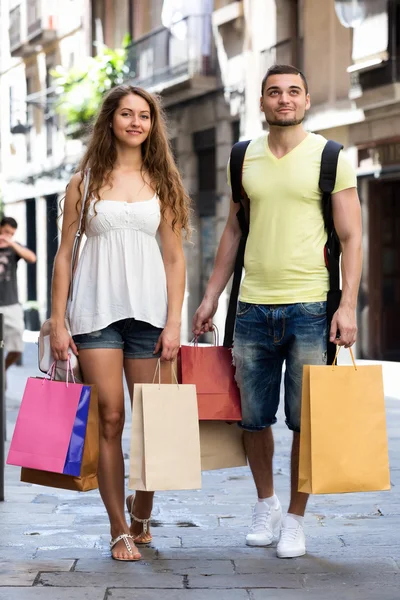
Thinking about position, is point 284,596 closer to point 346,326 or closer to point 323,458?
point 323,458

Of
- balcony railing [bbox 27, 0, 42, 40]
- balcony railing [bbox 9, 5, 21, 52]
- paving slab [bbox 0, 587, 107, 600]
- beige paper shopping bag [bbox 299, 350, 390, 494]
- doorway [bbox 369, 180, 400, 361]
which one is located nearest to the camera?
paving slab [bbox 0, 587, 107, 600]

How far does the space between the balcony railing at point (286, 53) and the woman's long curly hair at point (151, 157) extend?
14.8 m

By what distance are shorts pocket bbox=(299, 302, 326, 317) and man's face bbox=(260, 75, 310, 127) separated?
0.73m

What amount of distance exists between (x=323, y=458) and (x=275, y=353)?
0.56 meters

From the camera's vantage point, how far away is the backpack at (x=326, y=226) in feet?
16.3

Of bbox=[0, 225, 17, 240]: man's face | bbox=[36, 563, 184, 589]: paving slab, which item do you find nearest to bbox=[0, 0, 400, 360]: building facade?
bbox=[0, 225, 17, 240]: man's face

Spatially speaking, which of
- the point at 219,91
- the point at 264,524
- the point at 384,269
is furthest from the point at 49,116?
the point at 264,524

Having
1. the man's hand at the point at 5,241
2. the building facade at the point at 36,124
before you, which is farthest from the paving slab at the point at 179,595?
the building facade at the point at 36,124

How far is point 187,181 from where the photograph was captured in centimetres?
2397

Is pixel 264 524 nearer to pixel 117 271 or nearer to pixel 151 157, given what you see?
pixel 117 271

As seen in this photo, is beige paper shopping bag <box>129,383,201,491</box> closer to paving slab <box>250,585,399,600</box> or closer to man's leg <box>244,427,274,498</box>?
man's leg <box>244,427,274,498</box>

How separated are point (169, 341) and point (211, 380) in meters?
0.33

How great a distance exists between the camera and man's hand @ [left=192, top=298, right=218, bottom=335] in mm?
5301

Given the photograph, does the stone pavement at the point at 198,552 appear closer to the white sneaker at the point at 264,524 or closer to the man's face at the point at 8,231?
the white sneaker at the point at 264,524
